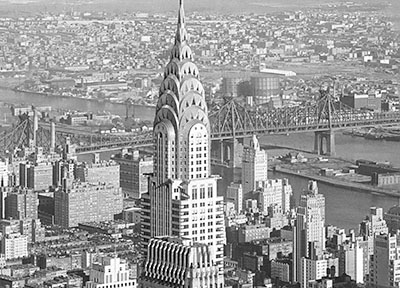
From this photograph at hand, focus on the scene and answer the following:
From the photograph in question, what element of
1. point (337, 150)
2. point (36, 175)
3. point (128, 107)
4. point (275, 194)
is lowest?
point (275, 194)

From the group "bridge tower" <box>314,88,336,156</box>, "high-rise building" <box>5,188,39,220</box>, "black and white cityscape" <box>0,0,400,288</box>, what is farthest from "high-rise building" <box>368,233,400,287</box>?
"bridge tower" <box>314,88,336,156</box>

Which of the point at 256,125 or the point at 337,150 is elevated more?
the point at 256,125

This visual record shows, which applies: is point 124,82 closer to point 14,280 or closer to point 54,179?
point 54,179

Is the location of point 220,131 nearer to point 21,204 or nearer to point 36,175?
point 36,175

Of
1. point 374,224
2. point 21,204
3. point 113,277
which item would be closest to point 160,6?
point 21,204

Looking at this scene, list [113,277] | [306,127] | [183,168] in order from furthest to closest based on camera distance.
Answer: [306,127] → [183,168] → [113,277]

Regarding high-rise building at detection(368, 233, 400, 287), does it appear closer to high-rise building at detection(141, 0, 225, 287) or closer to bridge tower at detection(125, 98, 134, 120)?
high-rise building at detection(141, 0, 225, 287)
